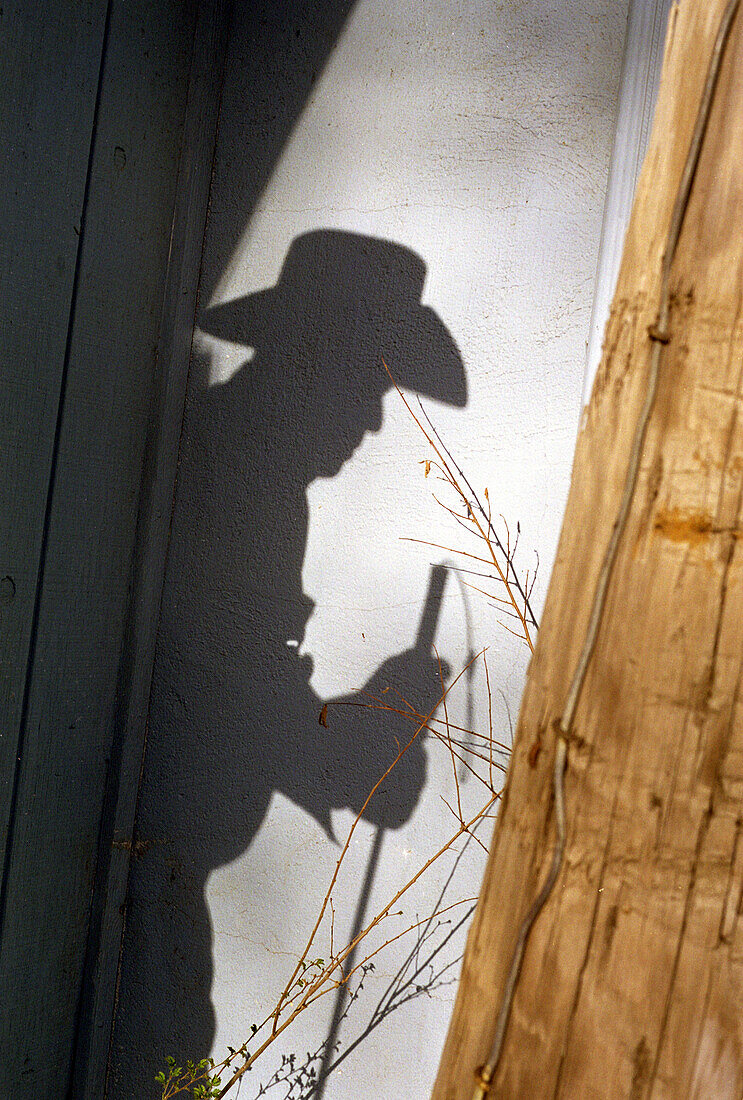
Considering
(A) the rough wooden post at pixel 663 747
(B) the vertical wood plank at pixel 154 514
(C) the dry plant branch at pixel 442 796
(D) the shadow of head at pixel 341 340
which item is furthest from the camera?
(B) the vertical wood plank at pixel 154 514

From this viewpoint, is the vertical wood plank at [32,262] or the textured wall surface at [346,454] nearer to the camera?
the vertical wood plank at [32,262]

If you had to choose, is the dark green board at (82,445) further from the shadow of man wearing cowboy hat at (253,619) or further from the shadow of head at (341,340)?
the shadow of head at (341,340)

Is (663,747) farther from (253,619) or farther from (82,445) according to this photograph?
(82,445)

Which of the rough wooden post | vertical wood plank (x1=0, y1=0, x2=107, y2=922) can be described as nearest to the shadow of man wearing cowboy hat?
vertical wood plank (x1=0, y1=0, x2=107, y2=922)

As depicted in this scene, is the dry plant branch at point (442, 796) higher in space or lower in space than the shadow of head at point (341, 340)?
lower

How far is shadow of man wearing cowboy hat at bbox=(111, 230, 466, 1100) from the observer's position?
180cm

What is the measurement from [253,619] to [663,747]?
4.64 feet

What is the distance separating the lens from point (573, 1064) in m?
0.58

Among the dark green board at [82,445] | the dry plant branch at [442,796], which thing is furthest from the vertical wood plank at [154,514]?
the dry plant branch at [442,796]

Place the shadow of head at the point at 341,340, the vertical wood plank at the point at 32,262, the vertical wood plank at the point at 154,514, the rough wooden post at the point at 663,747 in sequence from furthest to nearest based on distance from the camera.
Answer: the vertical wood plank at the point at 154,514 → the shadow of head at the point at 341,340 → the vertical wood plank at the point at 32,262 → the rough wooden post at the point at 663,747

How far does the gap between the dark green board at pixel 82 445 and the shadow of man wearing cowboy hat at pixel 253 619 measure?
71 millimetres

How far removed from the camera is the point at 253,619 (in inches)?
74.8

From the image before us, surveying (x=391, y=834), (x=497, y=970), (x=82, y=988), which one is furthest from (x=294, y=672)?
(x=497, y=970)

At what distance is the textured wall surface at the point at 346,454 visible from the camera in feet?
5.56
